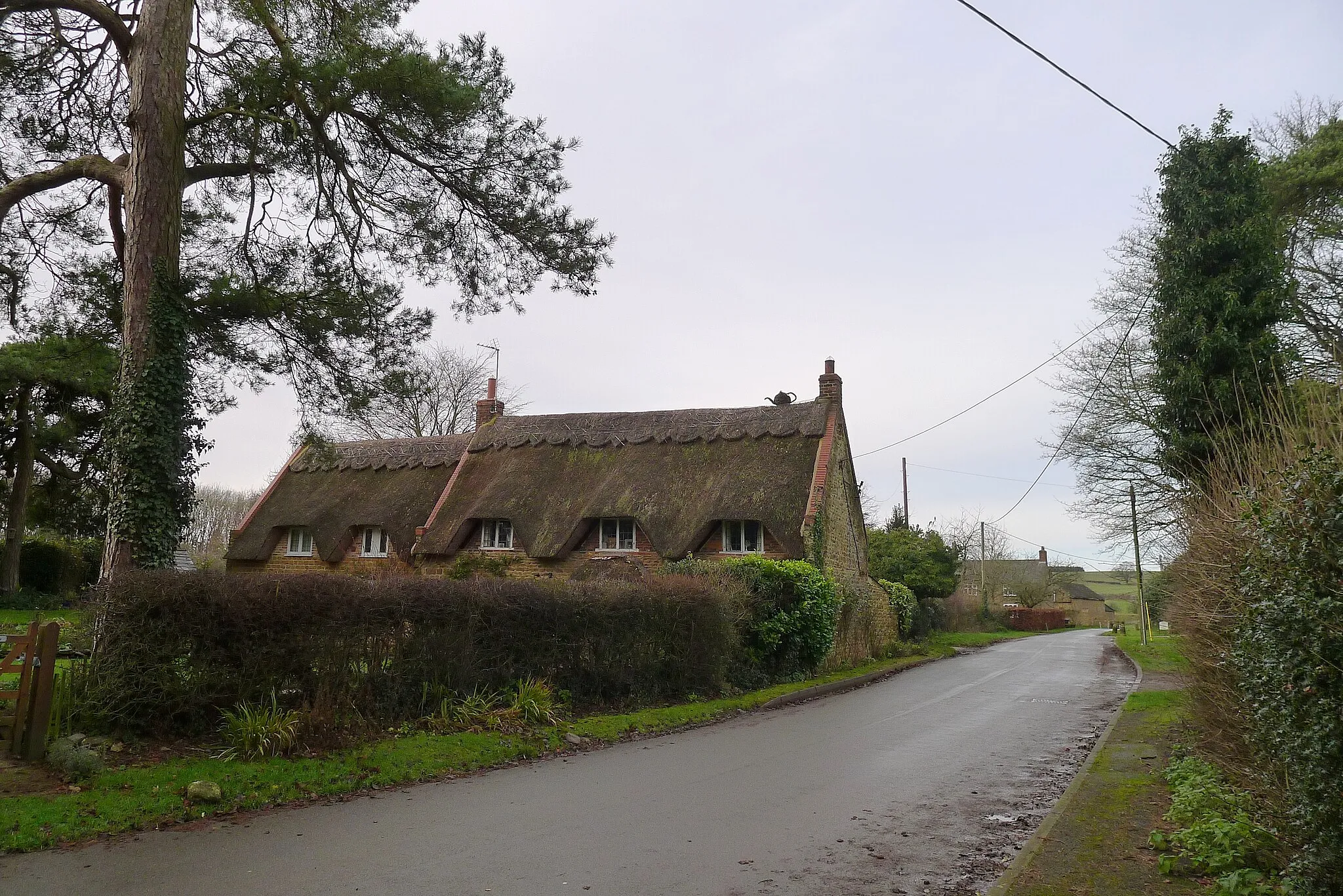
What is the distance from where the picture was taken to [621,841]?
23.0ft

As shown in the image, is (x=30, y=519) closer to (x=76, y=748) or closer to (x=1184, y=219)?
(x=76, y=748)

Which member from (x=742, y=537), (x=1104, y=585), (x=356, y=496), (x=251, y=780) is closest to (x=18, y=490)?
(x=356, y=496)

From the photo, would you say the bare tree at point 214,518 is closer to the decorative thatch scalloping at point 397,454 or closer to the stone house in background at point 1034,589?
the decorative thatch scalloping at point 397,454

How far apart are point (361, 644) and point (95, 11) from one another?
31.2ft

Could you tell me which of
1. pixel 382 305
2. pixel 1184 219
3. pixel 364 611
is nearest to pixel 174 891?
pixel 364 611

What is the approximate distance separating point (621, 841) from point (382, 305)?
993 cm

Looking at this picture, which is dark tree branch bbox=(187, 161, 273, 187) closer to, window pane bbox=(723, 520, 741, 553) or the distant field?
window pane bbox=(723, 520, 741, 553)

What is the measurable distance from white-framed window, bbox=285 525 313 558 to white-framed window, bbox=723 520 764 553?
14643 millimetres

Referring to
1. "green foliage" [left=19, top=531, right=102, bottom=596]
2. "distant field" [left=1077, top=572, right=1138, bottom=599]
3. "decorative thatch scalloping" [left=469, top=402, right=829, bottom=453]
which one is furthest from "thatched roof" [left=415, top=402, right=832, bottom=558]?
"distant field" [left=1077, top=572, right=1138, bottom=599]

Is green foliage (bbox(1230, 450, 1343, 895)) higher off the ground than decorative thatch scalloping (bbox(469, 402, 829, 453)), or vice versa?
decorative thatch scalloping (bbox(469, 402, 829, 453))

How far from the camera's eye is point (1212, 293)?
14531 millimetres

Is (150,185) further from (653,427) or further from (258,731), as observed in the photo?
(653,427)

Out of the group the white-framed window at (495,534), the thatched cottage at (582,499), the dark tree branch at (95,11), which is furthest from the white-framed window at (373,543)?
the dark tree branch at (95,11)

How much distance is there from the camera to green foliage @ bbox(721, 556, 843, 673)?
18.2 m
